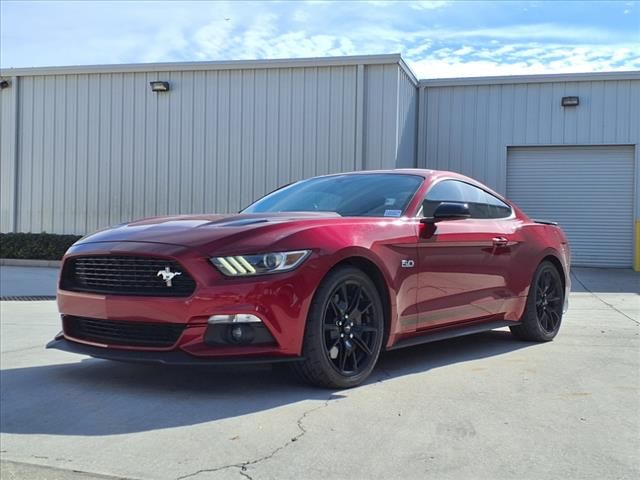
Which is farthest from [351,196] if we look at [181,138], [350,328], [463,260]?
[181,138]

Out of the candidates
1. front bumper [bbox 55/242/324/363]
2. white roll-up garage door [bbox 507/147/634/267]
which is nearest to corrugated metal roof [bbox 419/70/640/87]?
white roll-up garage door [bbox 507/147/634/267]

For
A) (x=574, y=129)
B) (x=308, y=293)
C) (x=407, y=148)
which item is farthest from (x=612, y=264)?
(x=308, y=293)

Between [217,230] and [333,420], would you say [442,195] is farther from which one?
[333,420]

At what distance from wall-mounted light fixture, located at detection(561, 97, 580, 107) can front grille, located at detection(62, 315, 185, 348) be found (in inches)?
542

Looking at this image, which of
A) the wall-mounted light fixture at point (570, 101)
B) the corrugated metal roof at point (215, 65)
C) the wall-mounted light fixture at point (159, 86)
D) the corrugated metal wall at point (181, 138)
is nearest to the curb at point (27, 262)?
the corrugated metal wall at point (181, 138)

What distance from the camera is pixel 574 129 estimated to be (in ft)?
51.2

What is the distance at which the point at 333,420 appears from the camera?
367 centimetres

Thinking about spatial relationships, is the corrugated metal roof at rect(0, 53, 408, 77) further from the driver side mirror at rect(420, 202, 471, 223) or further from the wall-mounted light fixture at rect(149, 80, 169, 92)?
the driver side mirror at rect(420, 202, 471, 223)

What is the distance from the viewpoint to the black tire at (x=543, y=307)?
19.5 ft

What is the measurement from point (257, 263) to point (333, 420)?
100cm

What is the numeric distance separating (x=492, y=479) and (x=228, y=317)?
171 cm

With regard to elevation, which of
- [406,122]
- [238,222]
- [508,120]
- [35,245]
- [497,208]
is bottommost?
[35,245]

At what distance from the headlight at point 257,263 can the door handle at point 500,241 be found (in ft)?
7.13

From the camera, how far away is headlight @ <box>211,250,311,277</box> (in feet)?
12.7
